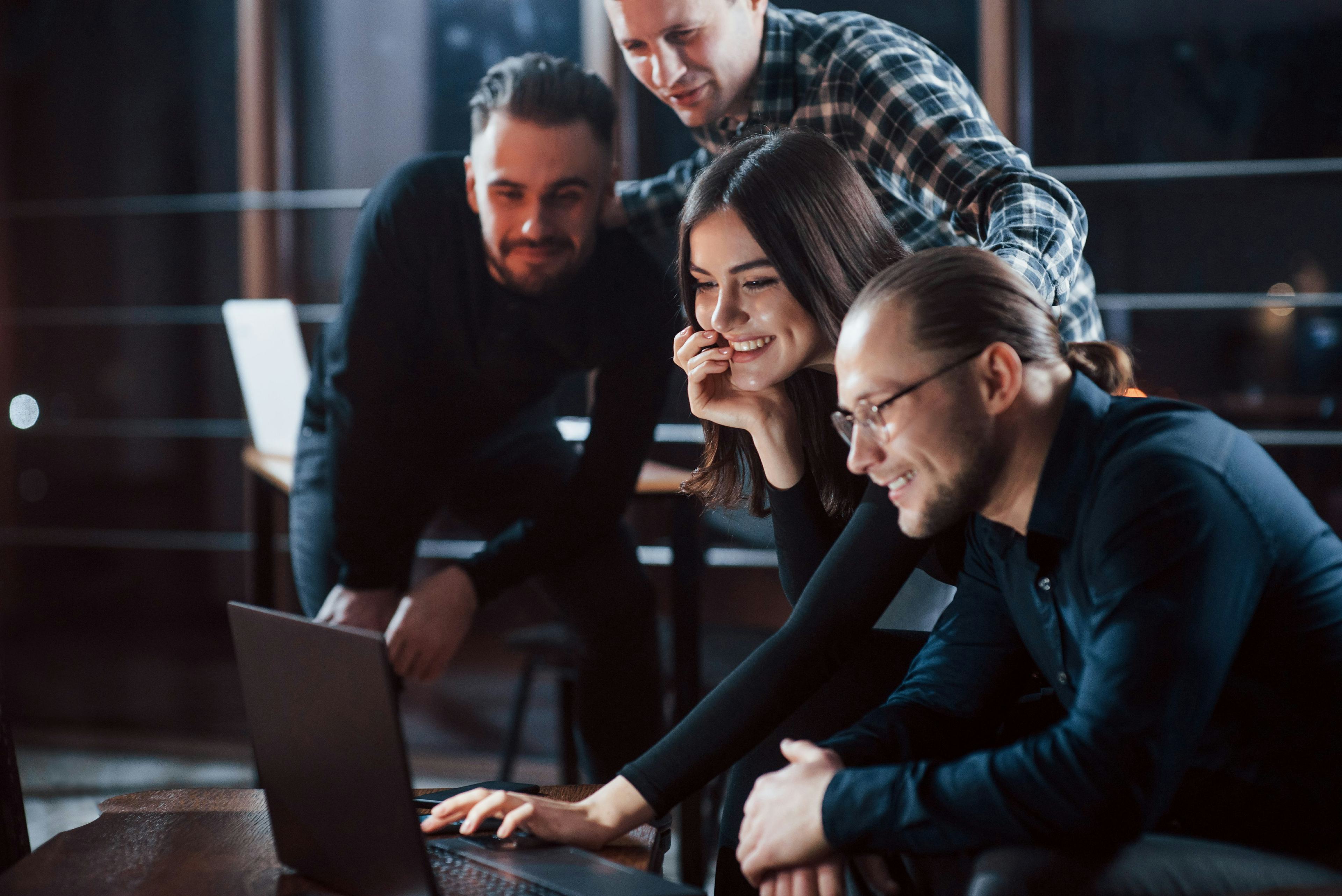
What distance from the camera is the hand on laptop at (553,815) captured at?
1.01 metres

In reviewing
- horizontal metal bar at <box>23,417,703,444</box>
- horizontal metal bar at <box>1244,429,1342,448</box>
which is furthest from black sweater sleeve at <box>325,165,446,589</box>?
horizontal metal bar at <box>1244,429,1342,448</box>

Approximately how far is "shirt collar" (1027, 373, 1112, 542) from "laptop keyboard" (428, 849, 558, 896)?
1.68ft

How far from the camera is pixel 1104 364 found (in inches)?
42.5

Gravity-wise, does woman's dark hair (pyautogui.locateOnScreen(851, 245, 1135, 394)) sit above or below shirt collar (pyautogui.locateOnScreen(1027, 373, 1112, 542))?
above

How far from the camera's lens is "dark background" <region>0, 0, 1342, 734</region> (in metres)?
3.10

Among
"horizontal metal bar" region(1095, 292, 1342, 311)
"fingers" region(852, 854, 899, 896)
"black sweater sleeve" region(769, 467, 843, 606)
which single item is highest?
"horizontal metal bar" region(1095, 292, 1342, 311)

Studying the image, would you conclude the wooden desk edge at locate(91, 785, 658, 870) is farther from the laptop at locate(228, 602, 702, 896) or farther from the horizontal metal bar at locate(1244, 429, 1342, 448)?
the horizontal metal bar at locate(1244, 429, 1342, 448)

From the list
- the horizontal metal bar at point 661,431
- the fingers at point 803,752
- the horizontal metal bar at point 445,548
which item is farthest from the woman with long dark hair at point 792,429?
the horizontal metal bar at point 445,548

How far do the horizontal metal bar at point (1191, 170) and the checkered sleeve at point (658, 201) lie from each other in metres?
1.39

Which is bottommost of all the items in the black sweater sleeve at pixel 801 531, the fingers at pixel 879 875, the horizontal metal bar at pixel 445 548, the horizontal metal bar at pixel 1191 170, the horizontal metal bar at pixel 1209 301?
the horizontal metal bar at pixel 445 548

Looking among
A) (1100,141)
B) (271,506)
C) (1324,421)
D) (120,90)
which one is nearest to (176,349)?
(120,90)

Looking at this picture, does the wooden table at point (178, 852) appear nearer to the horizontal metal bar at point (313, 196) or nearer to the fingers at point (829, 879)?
the fingers at point (829, 879)

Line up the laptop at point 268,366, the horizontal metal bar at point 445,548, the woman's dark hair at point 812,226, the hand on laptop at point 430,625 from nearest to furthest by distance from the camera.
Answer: the woman's dark hair at point 812,226 → the hand on laptop at point 430,625 → the laptop at point 268,366 → the horizontal metal bar at point 445,548

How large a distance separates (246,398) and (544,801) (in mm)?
1815
